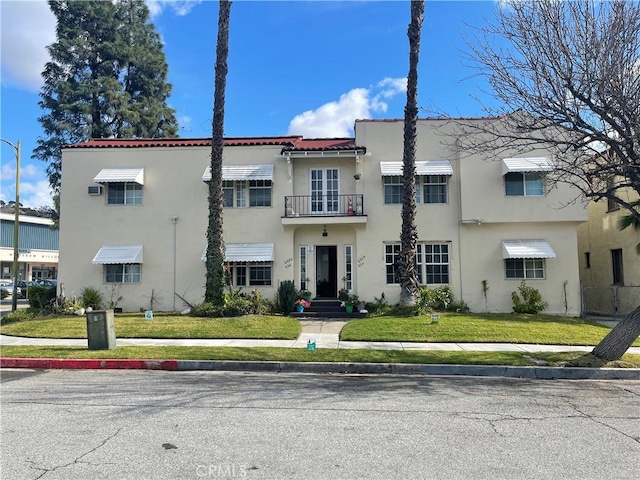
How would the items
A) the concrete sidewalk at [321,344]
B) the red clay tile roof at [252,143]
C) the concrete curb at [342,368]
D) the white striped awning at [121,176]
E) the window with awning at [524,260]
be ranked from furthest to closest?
the red clay tile roof at [252,143] → the white striped awning at [121,176] → the window with awning at [524,260] → the concrete sidewalk at [321,344] → the concrete curb at [342,368]

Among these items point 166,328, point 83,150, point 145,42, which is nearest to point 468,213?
point 166,328

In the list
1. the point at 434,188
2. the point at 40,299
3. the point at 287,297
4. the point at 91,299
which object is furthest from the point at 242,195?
the point at 40,299

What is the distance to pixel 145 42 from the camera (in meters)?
31.6

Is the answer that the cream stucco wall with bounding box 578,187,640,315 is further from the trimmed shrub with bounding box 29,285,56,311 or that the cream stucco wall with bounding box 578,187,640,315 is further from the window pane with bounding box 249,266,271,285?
the trimmed shrub with bounding box 29,285,56,311

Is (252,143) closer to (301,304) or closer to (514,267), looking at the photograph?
(301,304)

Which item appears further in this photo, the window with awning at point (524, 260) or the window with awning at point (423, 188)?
the window with awning at point (423, 188)

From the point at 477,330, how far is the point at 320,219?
7166 millimetres

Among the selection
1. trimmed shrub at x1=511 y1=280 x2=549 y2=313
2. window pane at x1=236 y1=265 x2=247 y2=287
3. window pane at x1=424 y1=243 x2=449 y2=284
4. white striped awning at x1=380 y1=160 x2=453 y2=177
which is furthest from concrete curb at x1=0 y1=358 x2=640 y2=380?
white striped awning at x1=380 y1=160 x2=453 y2=177

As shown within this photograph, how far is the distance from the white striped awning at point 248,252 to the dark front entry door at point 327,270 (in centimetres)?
215

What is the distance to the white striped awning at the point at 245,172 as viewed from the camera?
1794cm

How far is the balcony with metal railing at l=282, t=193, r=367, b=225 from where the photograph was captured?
1764 centimetres

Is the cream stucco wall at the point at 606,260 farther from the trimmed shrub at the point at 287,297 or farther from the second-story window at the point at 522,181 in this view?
the trimmed shrub at the point at 287,297

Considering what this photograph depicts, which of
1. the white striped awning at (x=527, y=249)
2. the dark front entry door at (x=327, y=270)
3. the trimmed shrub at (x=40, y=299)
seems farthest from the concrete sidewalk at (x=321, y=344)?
the white striped awning at (x=527, y=249)

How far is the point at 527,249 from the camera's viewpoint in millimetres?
17594
